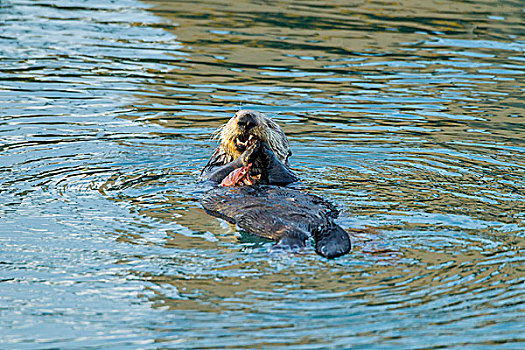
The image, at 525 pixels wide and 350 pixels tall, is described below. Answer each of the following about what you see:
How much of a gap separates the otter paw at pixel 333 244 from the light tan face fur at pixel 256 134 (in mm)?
1691

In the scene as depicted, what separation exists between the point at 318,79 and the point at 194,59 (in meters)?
1.88

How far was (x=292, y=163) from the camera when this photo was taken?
6863 millimetres

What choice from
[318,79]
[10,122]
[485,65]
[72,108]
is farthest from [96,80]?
[485,65]

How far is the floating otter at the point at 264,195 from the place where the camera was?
4594 mm

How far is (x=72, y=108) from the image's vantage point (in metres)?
8.47

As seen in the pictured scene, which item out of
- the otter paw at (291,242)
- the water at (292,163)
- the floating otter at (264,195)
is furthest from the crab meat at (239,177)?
the otter paw at (291,242)

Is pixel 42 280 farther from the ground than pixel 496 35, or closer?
closer

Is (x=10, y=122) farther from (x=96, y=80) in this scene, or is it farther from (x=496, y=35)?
(x=496, y=35)

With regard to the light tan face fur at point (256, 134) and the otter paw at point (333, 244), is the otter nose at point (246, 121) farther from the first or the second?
the otter paw at point (333, 244)

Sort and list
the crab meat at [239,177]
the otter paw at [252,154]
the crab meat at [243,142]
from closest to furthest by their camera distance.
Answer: the otter paw at [252,154], the crab meat at [239,177], the crab meat at [243,142]

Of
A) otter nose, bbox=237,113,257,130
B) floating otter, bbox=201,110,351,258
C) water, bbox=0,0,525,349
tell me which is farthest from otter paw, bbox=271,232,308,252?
otter nose, bbox=237,113,257,130

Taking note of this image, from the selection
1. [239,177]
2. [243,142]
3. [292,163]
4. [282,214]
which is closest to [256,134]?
[243,142]

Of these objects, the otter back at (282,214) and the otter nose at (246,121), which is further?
the otter nose at (246,121)

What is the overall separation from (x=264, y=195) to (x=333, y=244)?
3.23ft
